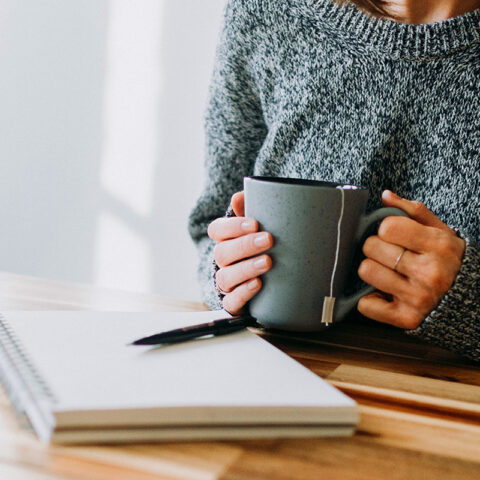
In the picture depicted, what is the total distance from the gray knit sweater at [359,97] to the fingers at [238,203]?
145mm

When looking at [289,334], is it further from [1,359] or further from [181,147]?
A: [181,147]

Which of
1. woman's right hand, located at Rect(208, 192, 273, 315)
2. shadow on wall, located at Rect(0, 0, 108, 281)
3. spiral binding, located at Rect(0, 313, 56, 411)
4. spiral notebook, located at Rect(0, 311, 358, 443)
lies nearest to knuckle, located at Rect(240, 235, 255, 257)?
woman's right hand, located at Rect(208, 192, 273, 315)

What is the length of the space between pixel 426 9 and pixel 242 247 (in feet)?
1.60

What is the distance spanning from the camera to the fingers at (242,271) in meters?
0.56

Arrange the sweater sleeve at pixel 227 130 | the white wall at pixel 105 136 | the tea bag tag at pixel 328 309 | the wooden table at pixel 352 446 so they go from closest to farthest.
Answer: the wooden table at pixel 352 446 → the tea bag tag at pixel 328 309 → the sweater sleeve at pixel 227 130 → the white wall at pixel 105 136

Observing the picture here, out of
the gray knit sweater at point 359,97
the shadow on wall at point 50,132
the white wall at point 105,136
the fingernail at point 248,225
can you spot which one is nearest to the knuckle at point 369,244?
the fingernail at point 248,225

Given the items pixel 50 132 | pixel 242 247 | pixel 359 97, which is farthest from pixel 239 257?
pixel 50 132

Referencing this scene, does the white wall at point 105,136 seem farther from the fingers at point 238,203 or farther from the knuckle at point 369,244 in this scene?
the knuckle at point 369,244

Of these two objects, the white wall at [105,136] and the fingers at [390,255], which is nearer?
the fingers at [390,255]

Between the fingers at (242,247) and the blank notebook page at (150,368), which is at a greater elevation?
the fingers at (242,247)

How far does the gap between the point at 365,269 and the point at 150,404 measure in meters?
0.27

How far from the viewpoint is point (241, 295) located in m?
0.59

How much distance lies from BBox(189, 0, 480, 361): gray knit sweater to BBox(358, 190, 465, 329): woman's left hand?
0.77 feet

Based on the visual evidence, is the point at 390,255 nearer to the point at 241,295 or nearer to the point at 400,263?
the point at 400,263
